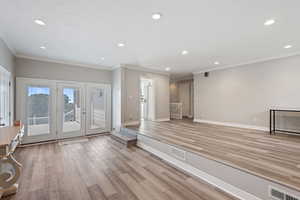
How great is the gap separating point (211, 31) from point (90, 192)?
363 cm

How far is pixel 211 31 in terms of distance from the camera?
9.18 feet

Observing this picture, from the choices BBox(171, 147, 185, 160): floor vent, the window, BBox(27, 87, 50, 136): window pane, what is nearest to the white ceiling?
the window

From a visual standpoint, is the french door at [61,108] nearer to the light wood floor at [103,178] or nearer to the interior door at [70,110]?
the interior door at [70,110]

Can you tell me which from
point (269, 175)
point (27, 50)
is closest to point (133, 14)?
point (269, 175)

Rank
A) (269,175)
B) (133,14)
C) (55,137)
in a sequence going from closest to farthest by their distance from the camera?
(269,175), (133,14), (55,137)

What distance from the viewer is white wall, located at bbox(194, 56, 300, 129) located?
4.21 meters

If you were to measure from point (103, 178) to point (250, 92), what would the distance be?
5.47 m

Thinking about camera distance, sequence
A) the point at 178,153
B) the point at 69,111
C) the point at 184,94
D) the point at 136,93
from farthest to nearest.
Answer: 1. the point at 184,94
2. the point at 136,93
3. the point at 69,111
4. the point at 178,153

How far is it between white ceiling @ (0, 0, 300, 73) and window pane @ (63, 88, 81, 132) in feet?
4.37

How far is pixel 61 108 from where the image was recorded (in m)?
4.81

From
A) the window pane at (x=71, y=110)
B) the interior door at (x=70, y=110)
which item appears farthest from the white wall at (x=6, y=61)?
the window pane at (x=71, y=110)

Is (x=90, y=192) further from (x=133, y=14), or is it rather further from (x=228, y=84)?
(x=228, y=84)

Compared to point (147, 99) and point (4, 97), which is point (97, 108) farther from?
point (4, 97)

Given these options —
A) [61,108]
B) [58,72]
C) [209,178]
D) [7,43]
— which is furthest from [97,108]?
[209,178]
